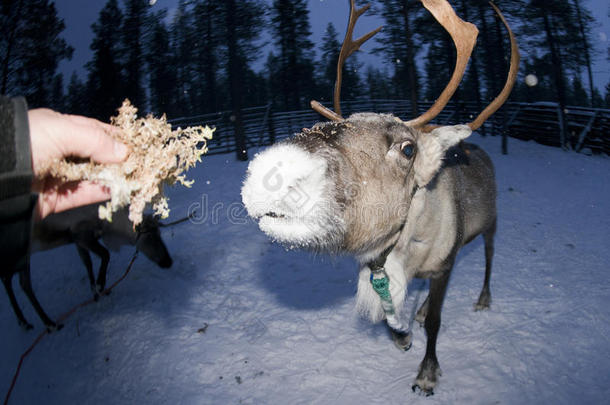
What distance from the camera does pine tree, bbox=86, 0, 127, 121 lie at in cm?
1823

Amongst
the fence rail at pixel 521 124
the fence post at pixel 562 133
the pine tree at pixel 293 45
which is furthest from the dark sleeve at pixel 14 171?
the pine tree at pixel 293 45

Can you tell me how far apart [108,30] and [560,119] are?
81.0 ft

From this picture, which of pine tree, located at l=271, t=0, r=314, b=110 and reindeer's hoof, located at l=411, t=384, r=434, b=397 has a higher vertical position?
pine tree, located at l=271, t=0, r=314, b=110

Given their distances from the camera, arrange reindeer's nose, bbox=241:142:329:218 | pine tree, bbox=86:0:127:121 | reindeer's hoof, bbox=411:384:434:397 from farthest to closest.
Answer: pine tree, bbox=86:0:127:121 → reindeer's hoof, bbox=411:384:434:397 → reindeer's nose, bbox=241:142:329:218

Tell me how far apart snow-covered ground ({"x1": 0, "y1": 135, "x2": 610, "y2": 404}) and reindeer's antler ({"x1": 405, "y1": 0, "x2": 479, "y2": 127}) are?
2.70 metres

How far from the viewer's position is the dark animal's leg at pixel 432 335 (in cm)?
305

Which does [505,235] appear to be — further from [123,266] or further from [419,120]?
[123,266]

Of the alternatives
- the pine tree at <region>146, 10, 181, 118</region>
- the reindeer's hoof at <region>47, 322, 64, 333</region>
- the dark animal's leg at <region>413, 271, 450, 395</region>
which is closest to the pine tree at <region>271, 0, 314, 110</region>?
the pine tree at <region>146, 10, 181, 118</region>

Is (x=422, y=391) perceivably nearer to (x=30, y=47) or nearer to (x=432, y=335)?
(x=432, y=335)

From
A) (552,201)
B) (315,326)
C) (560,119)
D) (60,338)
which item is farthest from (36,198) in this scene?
(560,119)

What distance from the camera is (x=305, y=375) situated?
11.7 ft

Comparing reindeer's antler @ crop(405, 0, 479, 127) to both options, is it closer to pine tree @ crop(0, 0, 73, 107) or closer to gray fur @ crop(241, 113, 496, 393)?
gray fur @ crop(241, 113, 496, 393)

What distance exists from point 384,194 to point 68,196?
1.69m

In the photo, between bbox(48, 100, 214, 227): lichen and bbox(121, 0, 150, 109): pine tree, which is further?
bbox(121, 0, 150, 109): pine tree
